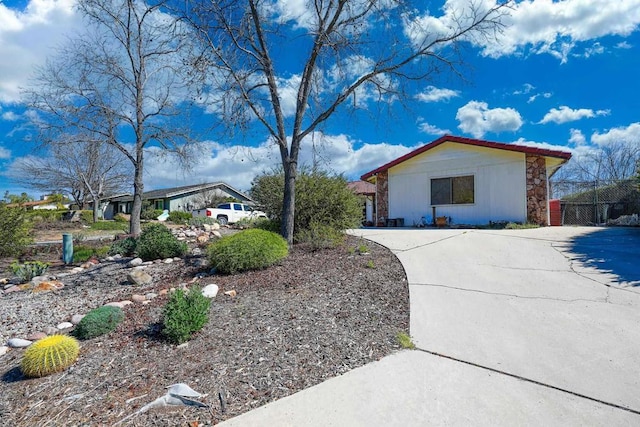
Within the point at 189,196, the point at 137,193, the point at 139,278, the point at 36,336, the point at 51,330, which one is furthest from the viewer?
the point at 189,196

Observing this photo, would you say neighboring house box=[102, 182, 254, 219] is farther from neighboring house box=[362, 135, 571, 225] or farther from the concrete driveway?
the concrete driveway

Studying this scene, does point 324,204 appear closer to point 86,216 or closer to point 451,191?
point 451,191

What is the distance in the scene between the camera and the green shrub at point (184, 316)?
3.59 meters

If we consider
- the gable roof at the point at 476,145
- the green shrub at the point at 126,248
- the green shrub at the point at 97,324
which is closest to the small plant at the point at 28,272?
the green shrub at the point at 126,248

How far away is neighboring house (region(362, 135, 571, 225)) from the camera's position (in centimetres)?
1142

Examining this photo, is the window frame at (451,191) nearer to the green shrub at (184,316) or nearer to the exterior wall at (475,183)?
the exterior wall at (475,183)

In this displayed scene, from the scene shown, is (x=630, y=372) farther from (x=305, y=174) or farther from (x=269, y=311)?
(x=305, y=174)

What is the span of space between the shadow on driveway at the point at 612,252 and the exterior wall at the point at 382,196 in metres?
7.14

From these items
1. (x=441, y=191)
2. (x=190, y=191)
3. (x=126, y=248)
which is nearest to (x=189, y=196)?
(x=190, y=191)

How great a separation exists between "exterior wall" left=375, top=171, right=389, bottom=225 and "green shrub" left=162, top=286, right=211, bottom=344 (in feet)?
38.1

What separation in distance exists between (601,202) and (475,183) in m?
5.67

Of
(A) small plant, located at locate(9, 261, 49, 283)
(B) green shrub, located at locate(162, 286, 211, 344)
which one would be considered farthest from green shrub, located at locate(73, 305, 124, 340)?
(A) small plant, located at locate(9, 261, 49, 283)

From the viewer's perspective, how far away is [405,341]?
3529mm

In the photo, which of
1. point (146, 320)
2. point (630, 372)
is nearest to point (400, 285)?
point (630, 372)
